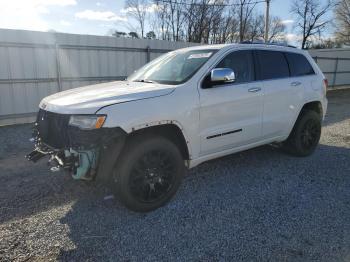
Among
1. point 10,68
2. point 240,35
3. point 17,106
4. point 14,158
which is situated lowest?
point 14,158

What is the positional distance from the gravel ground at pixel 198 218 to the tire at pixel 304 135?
437mm

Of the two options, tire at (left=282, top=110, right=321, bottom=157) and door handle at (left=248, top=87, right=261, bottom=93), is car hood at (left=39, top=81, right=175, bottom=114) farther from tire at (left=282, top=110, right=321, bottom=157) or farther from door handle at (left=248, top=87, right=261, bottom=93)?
tire at (left=282, top=110, right=321, bottom=157)

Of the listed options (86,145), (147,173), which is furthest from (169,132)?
(86,145)

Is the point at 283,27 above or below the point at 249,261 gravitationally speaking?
above

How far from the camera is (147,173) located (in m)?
3.43

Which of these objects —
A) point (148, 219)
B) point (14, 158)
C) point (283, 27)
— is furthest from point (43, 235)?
point (283, 27)

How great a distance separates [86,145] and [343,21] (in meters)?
53.0

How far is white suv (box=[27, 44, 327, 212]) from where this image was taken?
10.2 feet

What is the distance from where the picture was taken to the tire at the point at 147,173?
327 centimetres

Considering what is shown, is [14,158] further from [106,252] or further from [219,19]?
[219,19]

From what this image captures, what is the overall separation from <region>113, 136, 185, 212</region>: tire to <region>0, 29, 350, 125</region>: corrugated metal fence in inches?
248

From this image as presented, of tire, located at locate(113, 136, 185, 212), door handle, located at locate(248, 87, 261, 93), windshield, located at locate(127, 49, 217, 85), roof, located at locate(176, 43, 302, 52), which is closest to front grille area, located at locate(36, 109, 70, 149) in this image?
tire, located at locate(113, 136, 185, 212)

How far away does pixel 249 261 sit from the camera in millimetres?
2660

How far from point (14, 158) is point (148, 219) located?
3.50 meters
